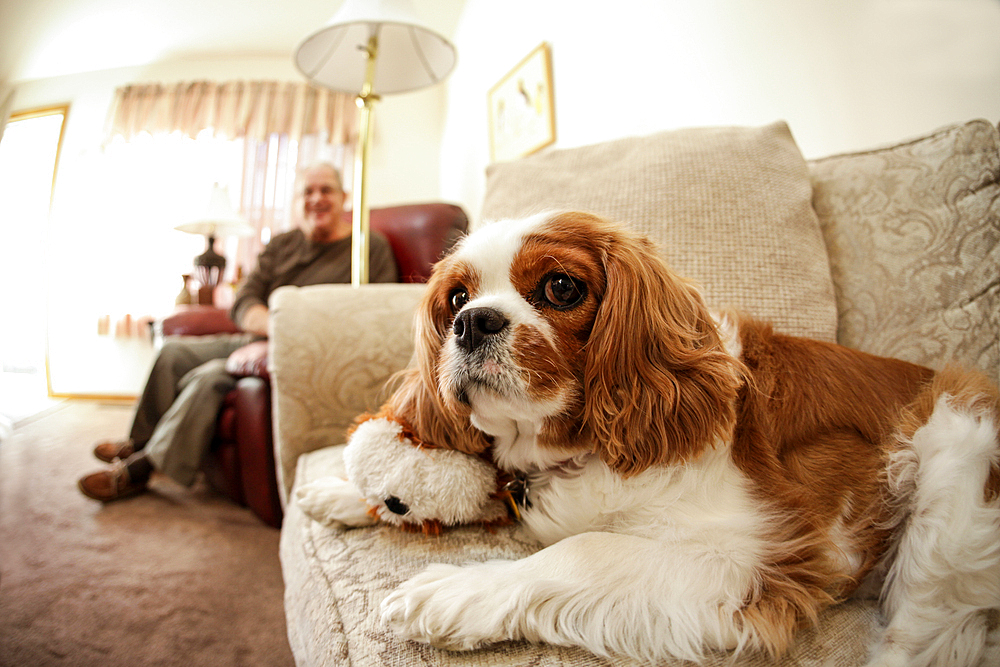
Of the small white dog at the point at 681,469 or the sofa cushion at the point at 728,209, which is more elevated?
the sofa cushion at the point at 728,209

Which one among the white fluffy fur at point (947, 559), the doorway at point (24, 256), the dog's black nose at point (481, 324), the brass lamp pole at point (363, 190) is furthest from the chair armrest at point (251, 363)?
the white fluffy fur at point (947, 559)

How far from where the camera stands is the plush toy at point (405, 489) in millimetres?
757

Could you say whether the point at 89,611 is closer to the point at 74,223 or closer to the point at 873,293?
the point at 74,223

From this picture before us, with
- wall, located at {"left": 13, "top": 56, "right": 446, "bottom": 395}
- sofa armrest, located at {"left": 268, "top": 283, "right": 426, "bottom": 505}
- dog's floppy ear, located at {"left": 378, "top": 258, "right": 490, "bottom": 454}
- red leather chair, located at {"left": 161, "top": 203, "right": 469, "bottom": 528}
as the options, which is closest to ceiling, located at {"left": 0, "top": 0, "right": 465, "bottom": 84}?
wall, located at {"left": 13, "top": 56, "right": 446, "bottom": 395}

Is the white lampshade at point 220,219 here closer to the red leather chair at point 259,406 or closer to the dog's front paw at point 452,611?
the red leather chair at point 259,406

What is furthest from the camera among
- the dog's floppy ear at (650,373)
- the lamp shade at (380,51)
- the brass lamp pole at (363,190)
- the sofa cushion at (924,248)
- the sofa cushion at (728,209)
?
the brass lamp pole at (363,190)

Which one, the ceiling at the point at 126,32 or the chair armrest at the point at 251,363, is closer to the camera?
the ceiling at the point at 126,32

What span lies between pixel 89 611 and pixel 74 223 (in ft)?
3.28

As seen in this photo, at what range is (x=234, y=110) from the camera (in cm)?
281

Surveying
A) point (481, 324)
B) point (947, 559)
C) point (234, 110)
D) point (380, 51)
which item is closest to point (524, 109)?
point (380, 51)

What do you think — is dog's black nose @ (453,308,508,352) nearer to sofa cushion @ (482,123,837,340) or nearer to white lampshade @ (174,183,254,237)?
sofa cushion @ (482,123,837,340)

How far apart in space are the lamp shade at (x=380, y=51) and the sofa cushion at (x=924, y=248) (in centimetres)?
220

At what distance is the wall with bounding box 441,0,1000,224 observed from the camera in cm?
105

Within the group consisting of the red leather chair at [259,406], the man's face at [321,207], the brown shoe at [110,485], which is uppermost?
the man's face at [321,207]
